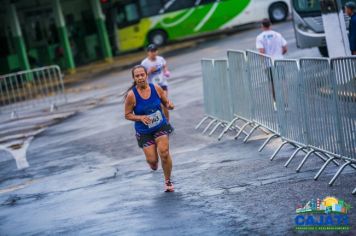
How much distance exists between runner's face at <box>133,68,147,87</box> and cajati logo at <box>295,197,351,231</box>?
9.89ft

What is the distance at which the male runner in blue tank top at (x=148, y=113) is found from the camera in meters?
10.5

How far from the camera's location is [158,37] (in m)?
39.8

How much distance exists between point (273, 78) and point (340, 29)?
378cm

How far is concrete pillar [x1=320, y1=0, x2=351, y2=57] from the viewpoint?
14648mm

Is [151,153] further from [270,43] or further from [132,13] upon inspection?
[132,13]

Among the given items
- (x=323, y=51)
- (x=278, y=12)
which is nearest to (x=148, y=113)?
(x=323, y=51)

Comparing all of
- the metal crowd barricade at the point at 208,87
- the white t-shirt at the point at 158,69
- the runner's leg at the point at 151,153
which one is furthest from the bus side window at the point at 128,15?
the runner's leg at the point at 151,153

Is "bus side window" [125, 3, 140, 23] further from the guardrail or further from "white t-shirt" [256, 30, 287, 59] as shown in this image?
the guardrail

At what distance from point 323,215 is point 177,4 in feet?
106

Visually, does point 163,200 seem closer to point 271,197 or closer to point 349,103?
point 271,197

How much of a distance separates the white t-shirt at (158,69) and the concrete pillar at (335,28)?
3.52 m

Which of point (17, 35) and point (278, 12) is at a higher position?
point (17, 35)

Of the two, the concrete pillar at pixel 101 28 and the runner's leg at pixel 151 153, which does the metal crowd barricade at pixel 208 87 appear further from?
the concrete pillar at pixel 101 28

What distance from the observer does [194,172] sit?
38.0 feet
